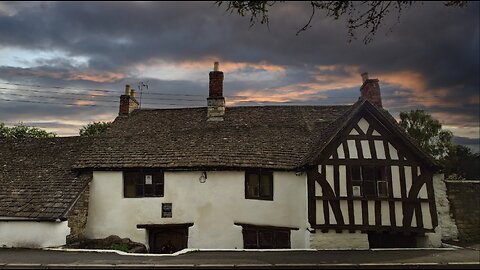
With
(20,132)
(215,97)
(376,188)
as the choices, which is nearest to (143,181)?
(215,97)

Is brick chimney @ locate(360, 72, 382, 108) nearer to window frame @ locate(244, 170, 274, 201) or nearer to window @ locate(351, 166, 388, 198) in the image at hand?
window @ locate(351, 166, 388, 198)

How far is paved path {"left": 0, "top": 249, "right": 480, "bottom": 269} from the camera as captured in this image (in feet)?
31.3

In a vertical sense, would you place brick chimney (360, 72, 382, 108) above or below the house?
above

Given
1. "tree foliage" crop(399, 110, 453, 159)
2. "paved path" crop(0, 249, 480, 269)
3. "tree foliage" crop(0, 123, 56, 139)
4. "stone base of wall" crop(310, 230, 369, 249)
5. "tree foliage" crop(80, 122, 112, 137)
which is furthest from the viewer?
"tree foliage" crop(80, 122, 112, 137)

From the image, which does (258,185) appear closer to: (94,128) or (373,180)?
(373,180)

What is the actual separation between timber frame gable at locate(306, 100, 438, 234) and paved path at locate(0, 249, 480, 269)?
4.96ft

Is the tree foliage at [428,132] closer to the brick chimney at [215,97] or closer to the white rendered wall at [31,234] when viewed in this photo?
the brick chimney at [215,97]

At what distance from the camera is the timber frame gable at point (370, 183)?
13.3m

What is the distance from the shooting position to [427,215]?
13.3 m

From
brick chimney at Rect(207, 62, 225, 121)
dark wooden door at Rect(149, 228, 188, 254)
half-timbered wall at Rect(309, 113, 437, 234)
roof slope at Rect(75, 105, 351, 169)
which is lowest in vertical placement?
dark wooden door at Rect(149, 228, 188, 254)

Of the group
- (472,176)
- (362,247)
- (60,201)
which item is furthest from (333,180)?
(472,176)

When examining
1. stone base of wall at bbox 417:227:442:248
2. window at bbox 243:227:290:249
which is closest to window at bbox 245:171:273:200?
window at bbox 243:227:290:249

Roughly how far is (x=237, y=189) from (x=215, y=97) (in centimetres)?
640

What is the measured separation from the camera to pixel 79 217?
14.3 meters
